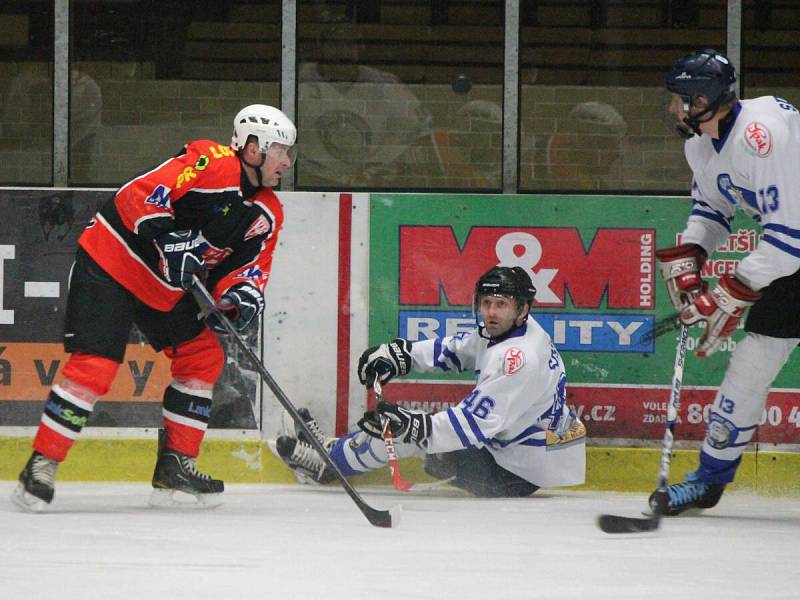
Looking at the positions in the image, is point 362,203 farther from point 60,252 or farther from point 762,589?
point 762,589

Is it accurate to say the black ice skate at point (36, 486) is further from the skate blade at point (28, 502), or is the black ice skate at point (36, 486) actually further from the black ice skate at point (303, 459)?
the black ice skate at point (303, 459)

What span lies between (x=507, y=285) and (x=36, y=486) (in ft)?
5.18

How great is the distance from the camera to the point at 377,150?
5.28 meters

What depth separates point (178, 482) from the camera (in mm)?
4215

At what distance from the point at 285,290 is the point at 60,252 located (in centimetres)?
80

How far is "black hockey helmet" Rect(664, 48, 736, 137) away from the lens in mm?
3957

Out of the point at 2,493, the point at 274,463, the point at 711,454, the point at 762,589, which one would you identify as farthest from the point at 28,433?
the point at 762,589

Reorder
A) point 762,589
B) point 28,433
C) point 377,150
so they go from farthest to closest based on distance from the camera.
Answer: point 377,150
point 28,433
point 762,589

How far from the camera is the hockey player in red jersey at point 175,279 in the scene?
13.3 ft

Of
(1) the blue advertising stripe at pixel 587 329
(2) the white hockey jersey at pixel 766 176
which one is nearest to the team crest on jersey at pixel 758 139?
(2) the white hockey jersey at pixel 766 176

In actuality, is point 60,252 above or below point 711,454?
above

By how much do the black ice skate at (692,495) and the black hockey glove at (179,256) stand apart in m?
1.54

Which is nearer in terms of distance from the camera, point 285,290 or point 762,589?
point 762,589

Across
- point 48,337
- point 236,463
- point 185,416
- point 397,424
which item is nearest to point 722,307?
point 397,424
